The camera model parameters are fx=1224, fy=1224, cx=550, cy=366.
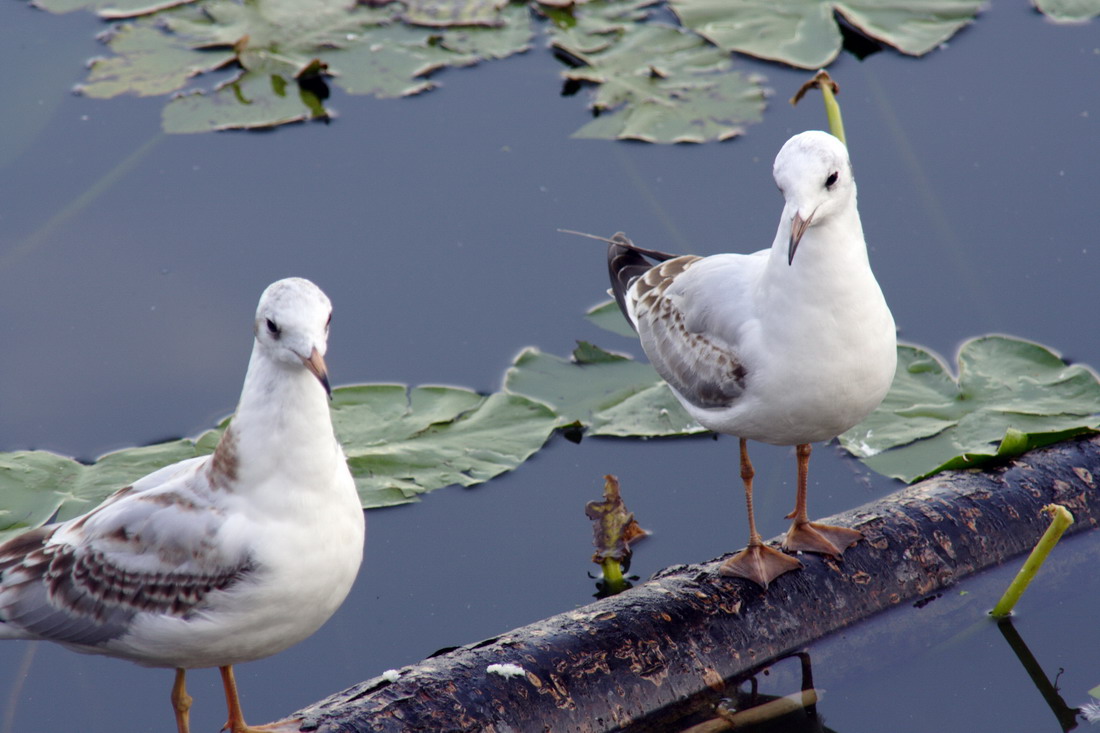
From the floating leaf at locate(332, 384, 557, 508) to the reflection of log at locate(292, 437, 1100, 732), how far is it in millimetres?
974

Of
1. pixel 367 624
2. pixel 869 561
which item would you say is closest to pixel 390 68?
pixel 367 624

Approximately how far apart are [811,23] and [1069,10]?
144 cm

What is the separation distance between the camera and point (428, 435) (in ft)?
15.1

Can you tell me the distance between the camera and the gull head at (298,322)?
2.79 m

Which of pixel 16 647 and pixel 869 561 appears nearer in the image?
pixel 869 561

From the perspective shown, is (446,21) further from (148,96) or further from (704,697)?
(704,697)

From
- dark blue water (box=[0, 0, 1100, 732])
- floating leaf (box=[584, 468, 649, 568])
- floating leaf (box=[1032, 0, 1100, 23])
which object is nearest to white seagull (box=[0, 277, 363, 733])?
dark blue water (box=[0, 0, 1100, 732])

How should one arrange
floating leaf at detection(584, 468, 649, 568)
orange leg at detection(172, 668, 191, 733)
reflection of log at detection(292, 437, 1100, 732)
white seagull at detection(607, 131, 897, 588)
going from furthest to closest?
floating leaf at detection(584, 468, 649, 568), orange leg at detection(172, 668, 191, 733), white seagull at detection(607, 131, 897, 588), reflection of log at detection(292, 437, 1100, 732)

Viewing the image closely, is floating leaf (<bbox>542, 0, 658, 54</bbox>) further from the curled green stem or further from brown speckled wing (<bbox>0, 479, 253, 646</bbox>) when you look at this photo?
brown speckled wing (<bbox>0, 479, 253, 646</bbox>)

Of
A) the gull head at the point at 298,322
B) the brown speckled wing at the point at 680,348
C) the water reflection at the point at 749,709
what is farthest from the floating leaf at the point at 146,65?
the water reflection at the point at 749,709

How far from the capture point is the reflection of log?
318cm

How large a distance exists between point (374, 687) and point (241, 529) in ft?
1.87

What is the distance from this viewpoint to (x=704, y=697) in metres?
3.48

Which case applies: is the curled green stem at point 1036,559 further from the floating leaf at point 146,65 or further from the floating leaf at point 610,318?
the floating leaf at point 146,65
